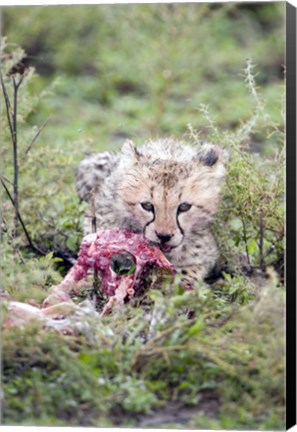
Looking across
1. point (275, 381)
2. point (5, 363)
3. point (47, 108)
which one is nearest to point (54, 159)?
point (5, 363)

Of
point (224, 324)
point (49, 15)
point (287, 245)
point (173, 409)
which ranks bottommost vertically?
point (173, 409)

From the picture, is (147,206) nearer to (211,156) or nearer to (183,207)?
(183,207)

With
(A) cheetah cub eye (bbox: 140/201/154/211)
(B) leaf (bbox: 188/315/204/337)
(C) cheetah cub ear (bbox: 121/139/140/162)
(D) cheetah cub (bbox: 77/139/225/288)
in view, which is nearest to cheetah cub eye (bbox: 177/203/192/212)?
(D) cheetah cub (bbox: 77/139/225/288)

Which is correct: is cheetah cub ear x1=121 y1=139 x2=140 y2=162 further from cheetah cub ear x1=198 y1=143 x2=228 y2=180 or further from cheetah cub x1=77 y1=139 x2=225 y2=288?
cheetah cub ear x1=198 y1=143 x2=228 y2=180

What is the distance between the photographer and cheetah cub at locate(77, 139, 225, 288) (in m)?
5.21

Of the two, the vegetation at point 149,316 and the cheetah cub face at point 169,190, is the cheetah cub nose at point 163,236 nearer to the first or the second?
the cheetah cub face at point 169,190

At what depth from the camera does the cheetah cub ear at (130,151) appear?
544 cm

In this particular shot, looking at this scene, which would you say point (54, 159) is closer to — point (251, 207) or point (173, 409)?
point (251, 207)

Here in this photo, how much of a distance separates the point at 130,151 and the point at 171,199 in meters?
0.41

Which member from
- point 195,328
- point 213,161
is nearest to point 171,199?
point 213,161

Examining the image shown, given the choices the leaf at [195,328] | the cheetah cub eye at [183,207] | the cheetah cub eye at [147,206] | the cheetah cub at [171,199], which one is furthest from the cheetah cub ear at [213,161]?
the leaf at [195,328]

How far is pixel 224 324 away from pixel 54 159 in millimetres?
2132

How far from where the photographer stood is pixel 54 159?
6.42 metres

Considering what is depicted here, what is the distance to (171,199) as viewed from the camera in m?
5.20
